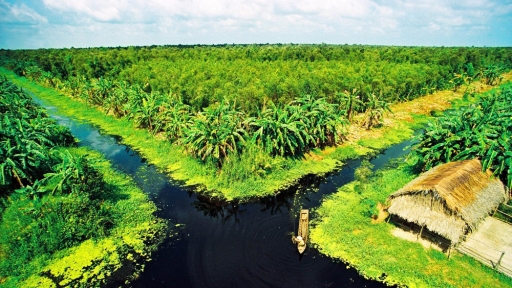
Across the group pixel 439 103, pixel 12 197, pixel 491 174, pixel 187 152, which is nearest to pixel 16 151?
pixel 12 197

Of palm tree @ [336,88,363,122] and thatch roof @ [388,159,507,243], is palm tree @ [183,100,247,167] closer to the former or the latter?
thatch roof @ [388,159,507,243]

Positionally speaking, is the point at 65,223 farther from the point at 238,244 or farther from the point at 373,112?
the point at 373,112

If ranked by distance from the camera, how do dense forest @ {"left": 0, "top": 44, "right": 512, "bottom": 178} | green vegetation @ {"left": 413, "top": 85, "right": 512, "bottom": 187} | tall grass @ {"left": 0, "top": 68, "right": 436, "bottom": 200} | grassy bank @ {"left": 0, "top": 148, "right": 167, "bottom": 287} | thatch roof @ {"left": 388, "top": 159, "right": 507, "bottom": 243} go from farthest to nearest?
dense forest @ {"left": 0, "top": 44, "right": 512, "bottom": 178}, tall grass @ {"left": 0, "top": 68, "right": 436, "bottom": 200}, green vegetation @ {"left": 413, "top": 85, "right": 512, "bottom": 187}, thatch roof @ {"left": 388, "top": 159, "right": 507, "bottom": 243}, grassy bank @ {"left": 0, "top": 148, "right": 167, "bottom": 287}

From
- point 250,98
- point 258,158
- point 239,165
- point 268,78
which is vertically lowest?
point 239,165

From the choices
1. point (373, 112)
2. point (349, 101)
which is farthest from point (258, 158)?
point (373, 112)

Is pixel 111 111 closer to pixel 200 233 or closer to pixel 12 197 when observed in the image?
pixel 12 197

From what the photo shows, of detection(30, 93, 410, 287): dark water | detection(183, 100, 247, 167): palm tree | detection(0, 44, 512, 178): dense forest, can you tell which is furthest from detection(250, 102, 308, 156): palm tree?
detection(30, 93, 410, 287): dark water
